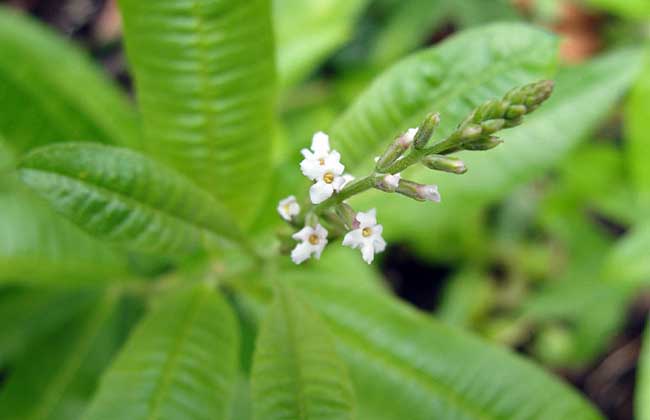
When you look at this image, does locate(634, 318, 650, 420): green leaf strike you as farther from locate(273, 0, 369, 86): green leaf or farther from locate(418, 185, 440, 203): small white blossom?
locate(273, 0, 369, 86): green leaf

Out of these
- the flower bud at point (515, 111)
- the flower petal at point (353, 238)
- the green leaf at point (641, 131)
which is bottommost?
the flower petal at point (353, 238)

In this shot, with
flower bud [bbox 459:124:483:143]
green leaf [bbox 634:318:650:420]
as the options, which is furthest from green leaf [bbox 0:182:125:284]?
green leaf [bbox 634:318:650:420]

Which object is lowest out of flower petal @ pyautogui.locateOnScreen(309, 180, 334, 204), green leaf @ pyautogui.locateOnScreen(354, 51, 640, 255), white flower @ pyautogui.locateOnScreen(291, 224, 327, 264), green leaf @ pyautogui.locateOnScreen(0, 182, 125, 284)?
white flower @ pyautogui.locateOnScreen(291, 224, 327, 264)

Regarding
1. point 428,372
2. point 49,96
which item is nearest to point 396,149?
point 428,372

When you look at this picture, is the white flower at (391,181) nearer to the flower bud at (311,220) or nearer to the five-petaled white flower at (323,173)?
the five-petaled white flower at (323,173)

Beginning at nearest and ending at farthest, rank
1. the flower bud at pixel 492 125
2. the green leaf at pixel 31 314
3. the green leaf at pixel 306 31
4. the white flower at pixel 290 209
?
the flower bud at pixel 492 125, the white flower at pixel 290 209, the green leaf at pixel 31 314, the green leaf at pixel 306 31

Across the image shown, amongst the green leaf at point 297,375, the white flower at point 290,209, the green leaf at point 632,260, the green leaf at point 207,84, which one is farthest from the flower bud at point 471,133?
the green leaf at point 632,260

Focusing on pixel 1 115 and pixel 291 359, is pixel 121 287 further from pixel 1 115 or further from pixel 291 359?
pixel 291 359
